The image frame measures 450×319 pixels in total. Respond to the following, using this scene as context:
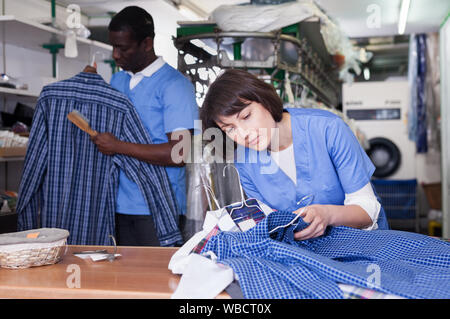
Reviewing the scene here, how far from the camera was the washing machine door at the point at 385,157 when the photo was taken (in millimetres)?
6361

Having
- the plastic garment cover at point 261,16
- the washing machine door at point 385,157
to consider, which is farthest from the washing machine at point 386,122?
the plastic garment cover at point 261,16

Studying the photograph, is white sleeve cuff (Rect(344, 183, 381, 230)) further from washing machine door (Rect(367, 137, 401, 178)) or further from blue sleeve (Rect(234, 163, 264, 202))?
washing machine door (Rect(367, 137, 401, 178))

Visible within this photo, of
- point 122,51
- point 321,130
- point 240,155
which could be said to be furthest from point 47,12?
point 321,130

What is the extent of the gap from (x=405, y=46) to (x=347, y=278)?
22.6 ft

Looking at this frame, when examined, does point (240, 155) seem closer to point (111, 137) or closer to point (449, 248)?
point (111, 137)

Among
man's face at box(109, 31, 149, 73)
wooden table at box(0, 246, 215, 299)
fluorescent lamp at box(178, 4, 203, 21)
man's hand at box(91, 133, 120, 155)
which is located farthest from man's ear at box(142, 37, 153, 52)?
wooden table at box(0, 246, 215, 299)

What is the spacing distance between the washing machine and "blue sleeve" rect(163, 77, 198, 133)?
15.5ft

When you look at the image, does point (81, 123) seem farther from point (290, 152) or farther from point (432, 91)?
point (432, 91)

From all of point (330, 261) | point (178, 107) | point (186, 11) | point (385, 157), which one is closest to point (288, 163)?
point (178, 107)

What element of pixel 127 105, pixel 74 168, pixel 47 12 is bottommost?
pixel 74 168

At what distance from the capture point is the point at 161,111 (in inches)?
84.6

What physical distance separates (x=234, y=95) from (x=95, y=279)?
70 centimetres

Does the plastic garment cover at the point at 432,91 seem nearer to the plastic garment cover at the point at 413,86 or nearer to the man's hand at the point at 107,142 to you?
the plastic garment cover at the point at 413,86

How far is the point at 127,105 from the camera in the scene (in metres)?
2.13
